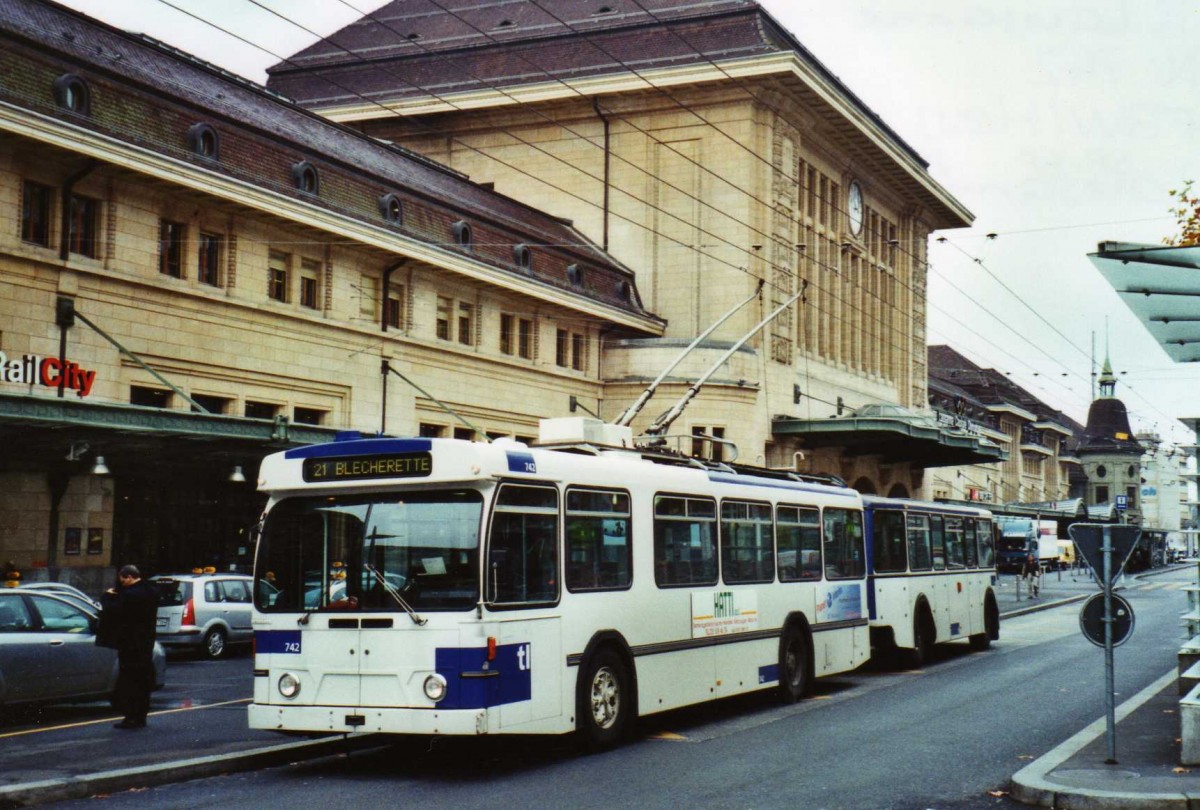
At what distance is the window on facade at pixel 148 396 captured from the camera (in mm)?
29188

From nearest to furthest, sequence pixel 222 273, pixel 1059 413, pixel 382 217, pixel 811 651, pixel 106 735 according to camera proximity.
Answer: pixel 106 735
pixel 811 651
pixel 222 273
pixel 382 217
pixel 1059 413

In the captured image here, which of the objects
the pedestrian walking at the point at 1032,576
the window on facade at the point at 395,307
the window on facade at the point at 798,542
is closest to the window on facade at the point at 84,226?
the window on facade at the point at 395,307

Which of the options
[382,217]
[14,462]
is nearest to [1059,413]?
[382,217]

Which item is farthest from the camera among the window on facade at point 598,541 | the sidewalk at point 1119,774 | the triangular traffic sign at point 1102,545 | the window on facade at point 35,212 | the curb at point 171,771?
the window on facade at point 35,212

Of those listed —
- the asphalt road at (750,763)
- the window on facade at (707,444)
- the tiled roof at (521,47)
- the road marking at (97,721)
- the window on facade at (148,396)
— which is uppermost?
the tiled roof at (521,47)

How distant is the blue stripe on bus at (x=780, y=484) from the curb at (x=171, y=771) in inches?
197

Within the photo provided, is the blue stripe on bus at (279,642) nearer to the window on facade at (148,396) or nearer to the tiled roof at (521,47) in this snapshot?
the window on facade at (148,396)

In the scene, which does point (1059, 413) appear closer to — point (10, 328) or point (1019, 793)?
point (10, 328)

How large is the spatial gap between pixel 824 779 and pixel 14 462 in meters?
19.2

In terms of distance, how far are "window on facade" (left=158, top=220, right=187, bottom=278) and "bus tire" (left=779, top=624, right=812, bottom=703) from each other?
1717 centimetres

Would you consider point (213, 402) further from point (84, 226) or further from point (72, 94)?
point (72, 94)

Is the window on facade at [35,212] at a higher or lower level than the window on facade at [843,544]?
higher

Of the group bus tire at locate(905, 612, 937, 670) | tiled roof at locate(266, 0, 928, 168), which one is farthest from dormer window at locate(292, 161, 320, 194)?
bus tire at locate(905, 612, 937, 670)

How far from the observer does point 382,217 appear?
117ft
